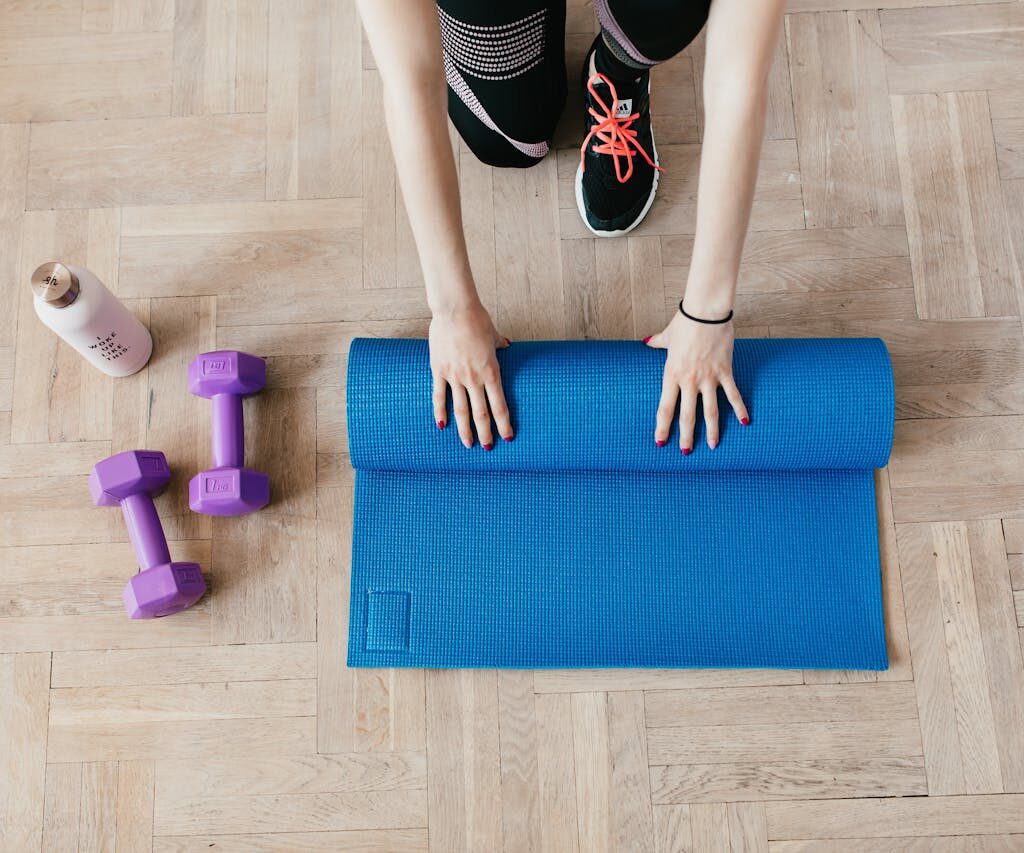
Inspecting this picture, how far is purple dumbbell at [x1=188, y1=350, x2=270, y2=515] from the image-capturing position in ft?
3.90

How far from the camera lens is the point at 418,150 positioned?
3.09 ft

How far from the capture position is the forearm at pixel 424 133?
86 cm

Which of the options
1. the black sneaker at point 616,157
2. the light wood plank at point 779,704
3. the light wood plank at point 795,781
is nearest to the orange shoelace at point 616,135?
the black sneaker at point 616,157

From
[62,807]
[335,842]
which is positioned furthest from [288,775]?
[62,807]

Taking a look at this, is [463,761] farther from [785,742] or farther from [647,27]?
[647,27]

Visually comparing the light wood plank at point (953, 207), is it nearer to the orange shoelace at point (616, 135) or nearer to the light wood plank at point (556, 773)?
the orange shoelace at point (616, 135)

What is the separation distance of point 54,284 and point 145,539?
38 cm

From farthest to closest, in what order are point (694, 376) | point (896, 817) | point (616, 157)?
point (616, 157) → point (896, 817) → point (694, 376)

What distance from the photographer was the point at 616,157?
1268mm

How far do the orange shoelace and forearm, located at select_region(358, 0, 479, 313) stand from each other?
1.26 feet

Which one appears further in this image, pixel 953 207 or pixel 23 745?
pixel 953 207

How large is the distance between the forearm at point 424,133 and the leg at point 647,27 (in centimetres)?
31

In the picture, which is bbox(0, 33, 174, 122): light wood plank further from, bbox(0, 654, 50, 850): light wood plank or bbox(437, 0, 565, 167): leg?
bbox(0, 654, 50, 850): light wood plank

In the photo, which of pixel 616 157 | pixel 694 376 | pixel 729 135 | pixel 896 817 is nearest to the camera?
pixel 729 135
